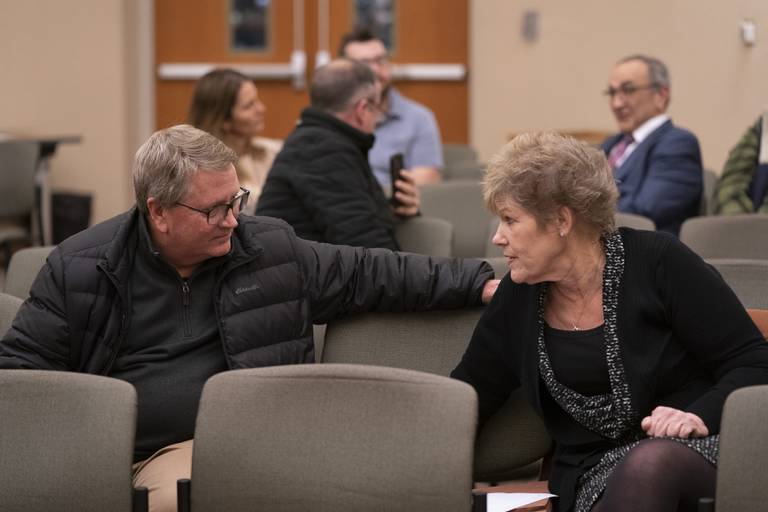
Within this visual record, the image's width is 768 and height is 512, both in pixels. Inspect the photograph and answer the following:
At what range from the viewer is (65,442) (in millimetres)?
2455

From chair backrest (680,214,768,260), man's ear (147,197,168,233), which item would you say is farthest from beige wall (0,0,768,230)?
man's ear (147,197,168,233)

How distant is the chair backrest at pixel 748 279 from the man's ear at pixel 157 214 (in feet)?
4.37

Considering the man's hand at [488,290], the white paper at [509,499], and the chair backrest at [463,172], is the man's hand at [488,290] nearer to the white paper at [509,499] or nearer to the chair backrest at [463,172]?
the white paper at [509,499]

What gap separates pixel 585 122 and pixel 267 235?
553cm

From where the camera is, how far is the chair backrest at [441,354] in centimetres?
292

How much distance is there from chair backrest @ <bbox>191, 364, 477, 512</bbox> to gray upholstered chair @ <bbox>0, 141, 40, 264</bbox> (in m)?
5.01

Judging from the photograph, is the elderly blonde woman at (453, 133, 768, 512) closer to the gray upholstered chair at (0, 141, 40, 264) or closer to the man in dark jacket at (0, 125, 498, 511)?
the man in dark jacket at (0, 125, 498, 511)

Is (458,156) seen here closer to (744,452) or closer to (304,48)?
(304,48)

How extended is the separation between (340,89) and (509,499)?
2056 mm

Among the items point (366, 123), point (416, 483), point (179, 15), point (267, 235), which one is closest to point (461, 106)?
point (179, 15)

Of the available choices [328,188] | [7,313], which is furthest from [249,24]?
[7,313]

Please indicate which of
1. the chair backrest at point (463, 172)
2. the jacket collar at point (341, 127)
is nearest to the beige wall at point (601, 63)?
the chair backrest at point (463, 172)

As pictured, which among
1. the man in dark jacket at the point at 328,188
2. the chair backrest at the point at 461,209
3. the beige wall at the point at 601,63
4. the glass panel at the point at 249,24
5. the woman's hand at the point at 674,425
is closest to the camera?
the woman's hand at the point at 674,425

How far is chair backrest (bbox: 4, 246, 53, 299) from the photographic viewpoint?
12.1ft
